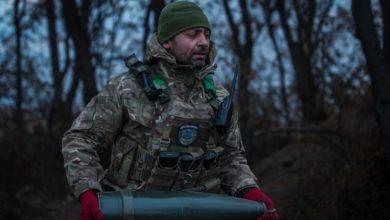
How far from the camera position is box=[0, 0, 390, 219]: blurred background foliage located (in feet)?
19.2

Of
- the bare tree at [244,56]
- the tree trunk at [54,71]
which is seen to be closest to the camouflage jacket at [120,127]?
the bare tree at [244,56]

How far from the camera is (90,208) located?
2.86 meters

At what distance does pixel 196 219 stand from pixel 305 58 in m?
6.44

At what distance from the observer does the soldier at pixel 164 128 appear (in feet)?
10.6

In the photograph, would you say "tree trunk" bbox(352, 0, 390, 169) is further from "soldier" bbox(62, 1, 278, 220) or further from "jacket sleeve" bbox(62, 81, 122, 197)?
"jacket sleeve" bbox(62, 81, 122, 197)

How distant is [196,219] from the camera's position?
121 inches

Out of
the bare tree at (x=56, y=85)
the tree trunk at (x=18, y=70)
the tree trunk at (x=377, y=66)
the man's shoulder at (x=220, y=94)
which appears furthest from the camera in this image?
the tree trunk at (x=18, y=70)

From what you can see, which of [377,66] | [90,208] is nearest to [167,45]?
[90,208]

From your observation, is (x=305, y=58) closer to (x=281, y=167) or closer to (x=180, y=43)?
(x=281, y=167)

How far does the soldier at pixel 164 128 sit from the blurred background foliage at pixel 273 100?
2.61 m

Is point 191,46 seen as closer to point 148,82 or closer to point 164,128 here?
point 148,82

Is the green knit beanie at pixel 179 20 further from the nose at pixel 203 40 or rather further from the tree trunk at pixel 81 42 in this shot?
the tree trunk at pixel 81 42

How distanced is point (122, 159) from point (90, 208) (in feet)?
1.57

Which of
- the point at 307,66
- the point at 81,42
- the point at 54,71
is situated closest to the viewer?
the point at 307,66
